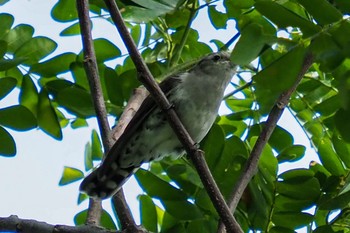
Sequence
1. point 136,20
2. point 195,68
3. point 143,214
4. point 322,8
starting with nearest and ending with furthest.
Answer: point 322,8, point 136,20, point 143,214, point 195,68

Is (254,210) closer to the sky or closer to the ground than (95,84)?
closer to the ground

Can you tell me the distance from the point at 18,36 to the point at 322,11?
194 cm

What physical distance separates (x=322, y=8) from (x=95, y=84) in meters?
1.36

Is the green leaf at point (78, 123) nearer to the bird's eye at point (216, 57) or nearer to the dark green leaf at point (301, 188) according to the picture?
the bird's eye at point (216, 57)

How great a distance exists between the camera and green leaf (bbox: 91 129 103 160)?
429cm

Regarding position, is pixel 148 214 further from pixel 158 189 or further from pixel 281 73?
pixel 281 73

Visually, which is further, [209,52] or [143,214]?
[209,52]

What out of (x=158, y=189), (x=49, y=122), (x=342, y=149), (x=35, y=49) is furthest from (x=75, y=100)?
(x=342, y=149)

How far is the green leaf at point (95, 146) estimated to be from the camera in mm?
4291

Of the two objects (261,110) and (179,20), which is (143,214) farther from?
(179,20)

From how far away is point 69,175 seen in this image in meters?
4.30

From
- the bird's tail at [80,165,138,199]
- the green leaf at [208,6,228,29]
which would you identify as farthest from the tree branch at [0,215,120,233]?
the green leaf at [208,6,228,29]

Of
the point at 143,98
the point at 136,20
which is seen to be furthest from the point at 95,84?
the point at 143,98

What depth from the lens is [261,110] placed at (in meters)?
3.50
